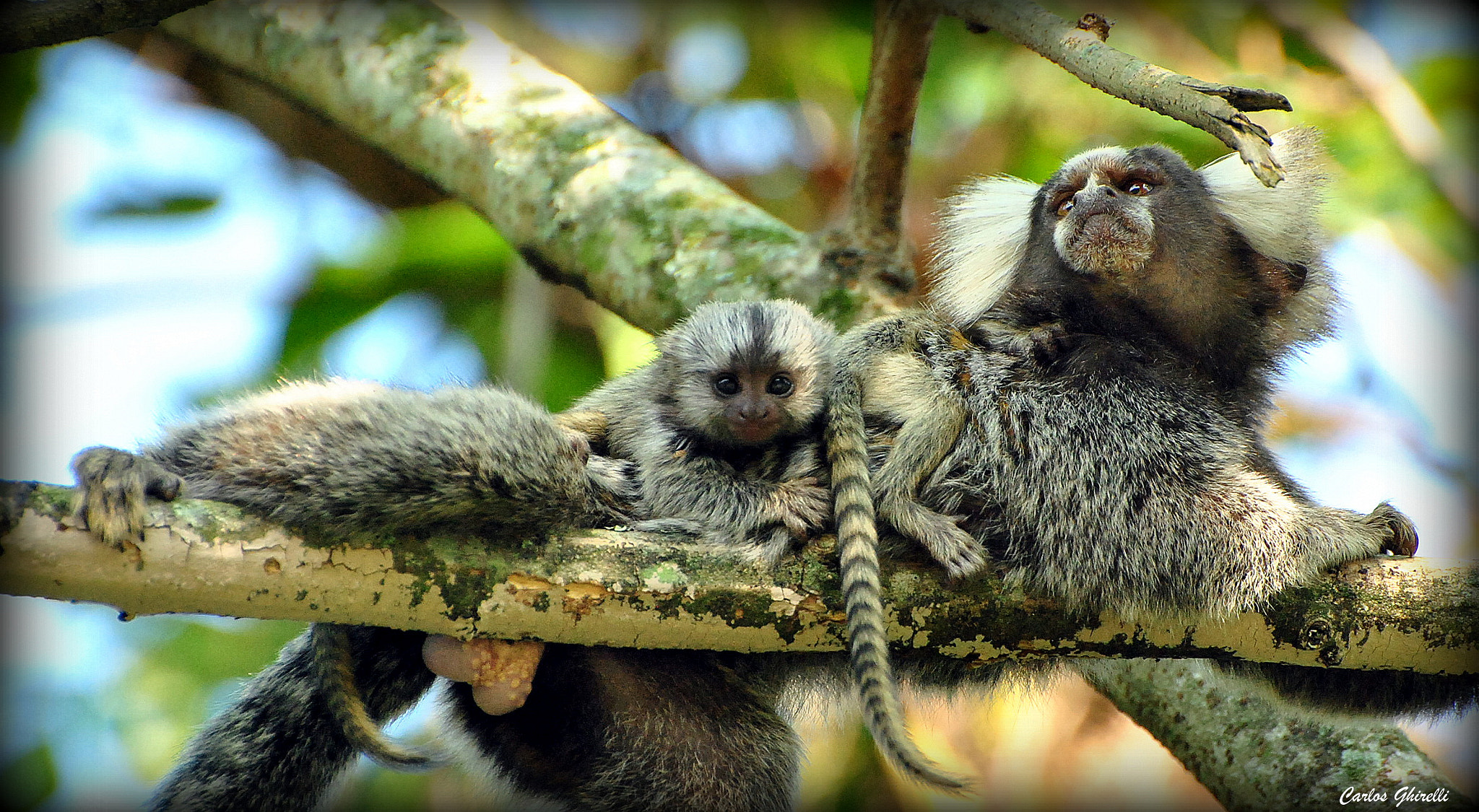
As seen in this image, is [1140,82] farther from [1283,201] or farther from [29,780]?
[29,780]

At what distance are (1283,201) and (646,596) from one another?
272 cm

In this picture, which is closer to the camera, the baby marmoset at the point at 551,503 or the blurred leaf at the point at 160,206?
the baby marmoset at the point at 551,503

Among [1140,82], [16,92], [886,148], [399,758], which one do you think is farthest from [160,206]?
[1140,82]

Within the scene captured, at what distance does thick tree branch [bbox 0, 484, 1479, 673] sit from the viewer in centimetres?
248

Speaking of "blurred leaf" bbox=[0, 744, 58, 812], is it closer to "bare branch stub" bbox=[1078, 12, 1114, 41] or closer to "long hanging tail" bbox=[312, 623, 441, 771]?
"long hanging tail" bbox=[312, 623, 441, 771]

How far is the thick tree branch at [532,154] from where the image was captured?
4594mm

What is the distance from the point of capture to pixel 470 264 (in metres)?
6.84

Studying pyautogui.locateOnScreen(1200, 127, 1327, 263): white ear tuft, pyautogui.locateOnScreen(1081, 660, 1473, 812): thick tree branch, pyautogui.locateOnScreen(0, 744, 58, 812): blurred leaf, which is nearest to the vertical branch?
pyautogui.locateOnScreen(1200, 127, 1327, 263): white ear tuft

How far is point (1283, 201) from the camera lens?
12.7ft

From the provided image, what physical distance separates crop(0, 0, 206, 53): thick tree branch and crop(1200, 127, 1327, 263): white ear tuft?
135 inches

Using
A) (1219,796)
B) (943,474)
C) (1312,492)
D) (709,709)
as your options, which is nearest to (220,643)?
Result: (709,709)

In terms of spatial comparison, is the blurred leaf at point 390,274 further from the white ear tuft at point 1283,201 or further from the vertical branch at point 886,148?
the white ear tuft at point 1283,201

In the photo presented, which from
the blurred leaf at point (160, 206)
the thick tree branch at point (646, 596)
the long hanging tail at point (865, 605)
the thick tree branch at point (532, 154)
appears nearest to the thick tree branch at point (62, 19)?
the thick tree branch at point (646, 596)

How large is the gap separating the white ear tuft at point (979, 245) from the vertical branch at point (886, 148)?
22cm
